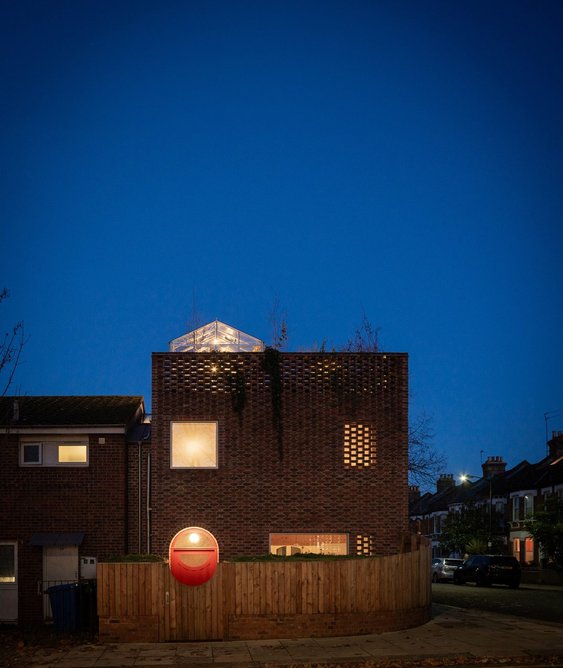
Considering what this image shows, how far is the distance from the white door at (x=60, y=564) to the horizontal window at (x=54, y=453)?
7.76 ft

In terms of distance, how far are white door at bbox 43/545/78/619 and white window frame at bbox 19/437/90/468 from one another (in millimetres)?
2283

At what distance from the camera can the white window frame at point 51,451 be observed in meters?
25.4

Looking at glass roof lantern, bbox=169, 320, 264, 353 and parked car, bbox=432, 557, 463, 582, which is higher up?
glass roof lantern, bbox=169, 320, 264, 353

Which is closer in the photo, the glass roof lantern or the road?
the road

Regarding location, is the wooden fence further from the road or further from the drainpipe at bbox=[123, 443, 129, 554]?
the drainpipe at bbox=[123, 443, 129, 554]

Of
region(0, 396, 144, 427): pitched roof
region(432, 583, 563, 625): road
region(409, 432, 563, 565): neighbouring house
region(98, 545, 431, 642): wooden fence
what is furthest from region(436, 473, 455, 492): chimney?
region(98, 545, 431, 642): wooden fence

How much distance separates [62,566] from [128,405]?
5327 mm

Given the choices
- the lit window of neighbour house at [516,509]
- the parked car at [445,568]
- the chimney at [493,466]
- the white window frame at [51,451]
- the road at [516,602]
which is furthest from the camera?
the chimney at [493,466]

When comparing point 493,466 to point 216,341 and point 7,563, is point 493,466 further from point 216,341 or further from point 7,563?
point 7,563

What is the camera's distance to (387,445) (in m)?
24.5

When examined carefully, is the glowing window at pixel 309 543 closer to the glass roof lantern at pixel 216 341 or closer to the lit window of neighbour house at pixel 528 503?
the glass roof lantern at pixel 216 341

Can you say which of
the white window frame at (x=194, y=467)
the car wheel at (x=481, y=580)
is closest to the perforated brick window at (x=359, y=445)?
the white window frame at (x=194, y=467)

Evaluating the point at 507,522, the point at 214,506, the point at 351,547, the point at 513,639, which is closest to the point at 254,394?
the point at 214,506

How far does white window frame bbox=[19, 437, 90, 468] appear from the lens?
25438mm
